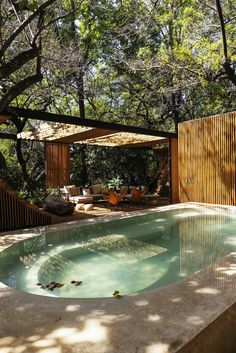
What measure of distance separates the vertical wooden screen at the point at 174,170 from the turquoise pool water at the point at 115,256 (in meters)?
3.84

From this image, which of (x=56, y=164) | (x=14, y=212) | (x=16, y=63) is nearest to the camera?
(x=16, y=63)

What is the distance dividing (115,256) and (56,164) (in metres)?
8.07

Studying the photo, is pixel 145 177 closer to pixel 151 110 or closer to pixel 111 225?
pixel 151 110

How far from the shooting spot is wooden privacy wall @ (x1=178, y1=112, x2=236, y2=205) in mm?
10039

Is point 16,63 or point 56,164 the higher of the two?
point 16,63

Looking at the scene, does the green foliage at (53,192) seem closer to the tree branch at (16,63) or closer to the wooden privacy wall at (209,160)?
the wooden privacy wall at (209,160)

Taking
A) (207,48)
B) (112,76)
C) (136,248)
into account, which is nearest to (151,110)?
(112,76)

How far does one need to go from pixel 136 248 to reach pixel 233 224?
3056mm

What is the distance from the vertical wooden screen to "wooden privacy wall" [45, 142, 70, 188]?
4.65 m

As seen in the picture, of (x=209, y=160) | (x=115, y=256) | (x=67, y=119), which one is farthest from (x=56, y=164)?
(x=115, y=256)

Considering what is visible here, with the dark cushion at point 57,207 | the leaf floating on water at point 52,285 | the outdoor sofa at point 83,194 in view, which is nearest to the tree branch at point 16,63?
the leaf floating on water at point 52,285

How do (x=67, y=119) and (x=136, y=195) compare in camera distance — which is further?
(x=136, y=195)

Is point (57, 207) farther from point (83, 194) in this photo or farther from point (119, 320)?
point (119, 320)

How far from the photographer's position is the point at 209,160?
35.0 ft
